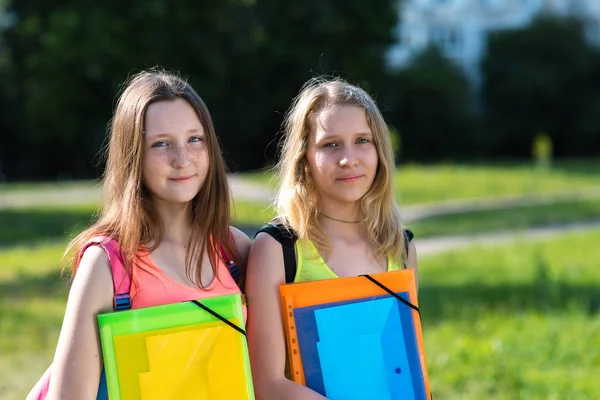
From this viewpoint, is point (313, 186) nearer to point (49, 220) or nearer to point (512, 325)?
point (512, 325)

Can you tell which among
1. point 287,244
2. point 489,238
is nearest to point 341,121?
point 287,244

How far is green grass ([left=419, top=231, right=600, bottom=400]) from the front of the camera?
538cm

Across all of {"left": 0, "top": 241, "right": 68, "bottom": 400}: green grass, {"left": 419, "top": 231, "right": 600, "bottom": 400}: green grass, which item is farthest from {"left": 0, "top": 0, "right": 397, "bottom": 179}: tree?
{"left": 419, "top": 231, "right": 600, "bottom": 400}: green grass

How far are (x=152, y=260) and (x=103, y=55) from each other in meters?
23.5

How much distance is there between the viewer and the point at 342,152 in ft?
8.49

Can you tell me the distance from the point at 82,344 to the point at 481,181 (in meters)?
21.6

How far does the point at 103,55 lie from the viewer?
24.8 m

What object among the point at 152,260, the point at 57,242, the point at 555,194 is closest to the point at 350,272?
the point at 152,260

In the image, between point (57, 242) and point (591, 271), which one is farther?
point (57, 242)

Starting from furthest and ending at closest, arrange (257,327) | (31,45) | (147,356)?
1. (31,45)
2. (257,327)
3. (147,356)

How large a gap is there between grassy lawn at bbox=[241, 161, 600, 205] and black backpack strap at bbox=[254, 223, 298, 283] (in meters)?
16.6

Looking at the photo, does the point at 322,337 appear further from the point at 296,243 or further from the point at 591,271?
the point at 591,271

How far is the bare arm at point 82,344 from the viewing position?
2.20 meters

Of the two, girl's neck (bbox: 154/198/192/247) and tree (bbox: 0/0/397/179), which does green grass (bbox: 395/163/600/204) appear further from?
girl's neck (bbox: 154/198/192/247)
